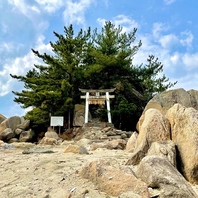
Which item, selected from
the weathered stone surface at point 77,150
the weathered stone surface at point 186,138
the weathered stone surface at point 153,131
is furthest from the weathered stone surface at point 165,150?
the weathered stone surface at point 77,150

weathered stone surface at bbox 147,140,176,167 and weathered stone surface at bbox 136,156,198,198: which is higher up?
weathered stone surface at bbox 147,140,176,167

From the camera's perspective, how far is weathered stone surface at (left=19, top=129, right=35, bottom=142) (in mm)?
19194

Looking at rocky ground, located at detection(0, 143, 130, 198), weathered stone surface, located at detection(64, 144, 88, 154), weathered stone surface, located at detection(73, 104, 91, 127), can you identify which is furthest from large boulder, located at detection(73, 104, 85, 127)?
rocky ground, located at detection(0, 143, 130, 198)

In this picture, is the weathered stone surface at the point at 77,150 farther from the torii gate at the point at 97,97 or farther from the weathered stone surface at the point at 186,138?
the torii gate at the point at 97,97

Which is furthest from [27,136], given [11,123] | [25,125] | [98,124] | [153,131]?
[153,131]

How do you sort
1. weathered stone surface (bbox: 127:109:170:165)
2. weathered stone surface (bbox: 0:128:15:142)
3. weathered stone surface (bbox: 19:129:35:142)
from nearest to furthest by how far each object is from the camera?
weathered stone surface (bbox: 127:109:170:165)
weathered stone surface (bbox: 0:128:15:142)
weathered stone surface (bbox: 19:129:35:142)

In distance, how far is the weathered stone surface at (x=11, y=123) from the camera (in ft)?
68.0

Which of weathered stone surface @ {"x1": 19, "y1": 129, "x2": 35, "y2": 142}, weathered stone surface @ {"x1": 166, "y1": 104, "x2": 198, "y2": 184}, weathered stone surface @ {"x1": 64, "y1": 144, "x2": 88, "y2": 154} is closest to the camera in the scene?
weathered stone surface @ {"x1": 166, "y1": 104, "x2": 198, "y2": 184}

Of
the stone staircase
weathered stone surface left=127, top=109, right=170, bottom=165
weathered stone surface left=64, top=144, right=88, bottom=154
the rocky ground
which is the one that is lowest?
the rocky ground

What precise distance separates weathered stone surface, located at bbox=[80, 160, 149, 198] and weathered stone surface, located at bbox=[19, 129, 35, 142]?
16.4m

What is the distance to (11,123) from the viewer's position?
21125 millimetres

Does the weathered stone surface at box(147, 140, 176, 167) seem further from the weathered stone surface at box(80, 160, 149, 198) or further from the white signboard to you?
the white signboard

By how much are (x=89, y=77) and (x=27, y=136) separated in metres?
6.66

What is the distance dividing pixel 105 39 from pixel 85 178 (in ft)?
64.9
